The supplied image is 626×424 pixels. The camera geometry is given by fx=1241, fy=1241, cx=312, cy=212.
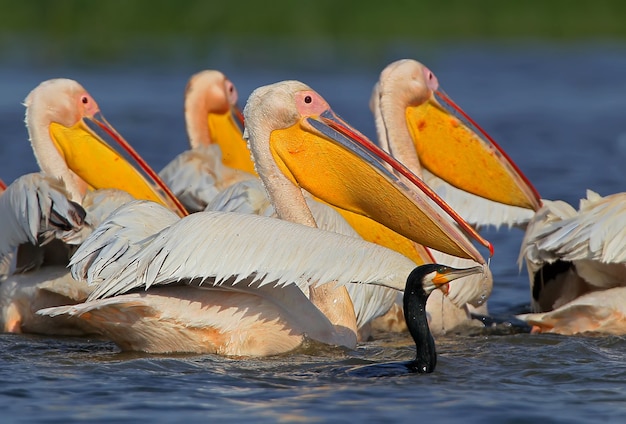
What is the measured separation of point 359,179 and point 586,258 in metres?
1.13

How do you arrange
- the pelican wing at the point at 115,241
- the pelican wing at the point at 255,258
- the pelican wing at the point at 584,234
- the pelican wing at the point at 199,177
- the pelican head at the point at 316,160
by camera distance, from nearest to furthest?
the pelican wing at the point at 255,258 → the pelican wing at the point at 115,241 → the pelican head at the point at 316,160 → the pelican wing at the point at 584,234 → the pelican wing at the point at 199,177

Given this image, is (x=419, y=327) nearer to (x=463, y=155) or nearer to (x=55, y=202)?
(x=55, y=202)

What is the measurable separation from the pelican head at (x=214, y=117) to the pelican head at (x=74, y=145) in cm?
161

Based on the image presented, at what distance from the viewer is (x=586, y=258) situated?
17.1 feet

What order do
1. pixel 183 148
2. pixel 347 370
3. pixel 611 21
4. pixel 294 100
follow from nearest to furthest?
pixel 347 370
pixel 294 100
pixel 183 148
pixel 611 21

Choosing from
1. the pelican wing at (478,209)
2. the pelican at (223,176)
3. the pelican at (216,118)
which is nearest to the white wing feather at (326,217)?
the pelican at (223,176)

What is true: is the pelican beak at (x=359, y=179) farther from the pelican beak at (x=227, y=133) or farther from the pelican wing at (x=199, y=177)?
the pelican beak at (x=227, y=133)

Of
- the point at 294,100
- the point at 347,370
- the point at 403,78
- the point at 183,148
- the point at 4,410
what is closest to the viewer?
the point at 4,410

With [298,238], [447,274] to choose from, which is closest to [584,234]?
[447,274]

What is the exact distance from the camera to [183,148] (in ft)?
40.3

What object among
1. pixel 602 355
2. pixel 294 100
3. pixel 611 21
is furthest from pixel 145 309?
pixel 611 21

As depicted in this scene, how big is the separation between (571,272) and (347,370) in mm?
Answer: 1744

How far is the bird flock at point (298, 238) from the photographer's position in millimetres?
4395

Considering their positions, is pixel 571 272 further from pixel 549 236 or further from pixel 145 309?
pixel 145 309
